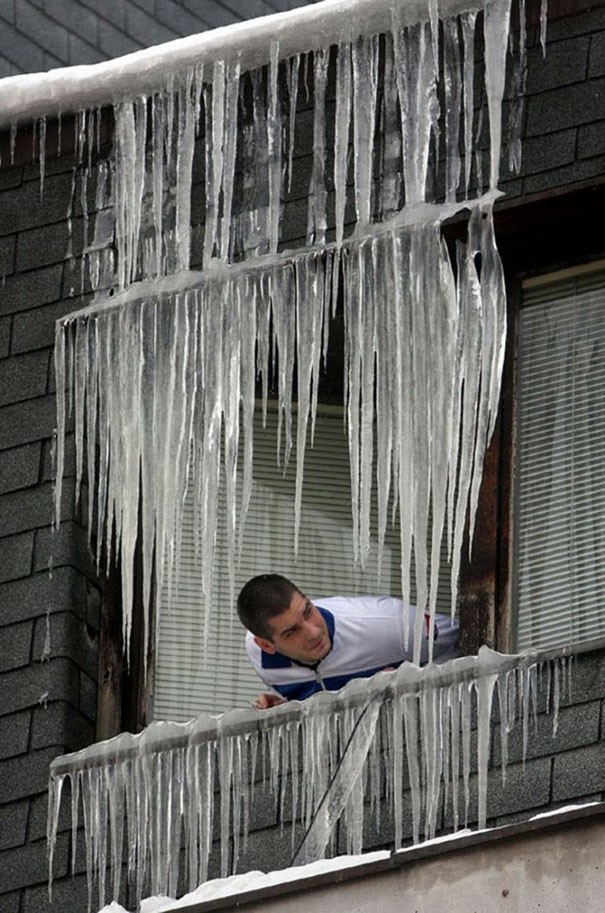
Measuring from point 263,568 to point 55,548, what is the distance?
0.70 metres

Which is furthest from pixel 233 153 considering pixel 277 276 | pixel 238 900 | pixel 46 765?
pixel 238 900

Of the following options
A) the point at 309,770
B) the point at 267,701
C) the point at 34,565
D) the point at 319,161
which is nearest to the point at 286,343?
the point at 319,161

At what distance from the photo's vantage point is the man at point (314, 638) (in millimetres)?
9867

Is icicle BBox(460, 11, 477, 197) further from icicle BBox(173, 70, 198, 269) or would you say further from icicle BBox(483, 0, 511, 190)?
icicle BBox(173, 70, 198, 269)

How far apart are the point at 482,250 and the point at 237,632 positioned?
1.55 meters

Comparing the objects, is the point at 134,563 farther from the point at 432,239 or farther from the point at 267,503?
the point at 432,239

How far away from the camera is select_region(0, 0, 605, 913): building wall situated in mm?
9188

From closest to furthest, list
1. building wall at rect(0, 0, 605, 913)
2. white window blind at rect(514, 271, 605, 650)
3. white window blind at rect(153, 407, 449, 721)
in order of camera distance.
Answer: building wall at rect(0, 0, 605, 913) < white window blind at rect(514, 271, 605, 650) < white window blind at rect(153, 407, 449, 721)

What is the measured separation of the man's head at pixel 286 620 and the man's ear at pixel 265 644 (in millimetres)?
17

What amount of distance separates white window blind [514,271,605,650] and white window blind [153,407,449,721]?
64cm

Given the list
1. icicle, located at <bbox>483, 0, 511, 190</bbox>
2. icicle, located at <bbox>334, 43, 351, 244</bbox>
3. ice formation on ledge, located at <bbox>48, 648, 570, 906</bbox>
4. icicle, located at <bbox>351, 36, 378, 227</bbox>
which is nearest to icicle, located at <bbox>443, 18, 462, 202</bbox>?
icicle, located at <bbox>483, 0, 511, 190</bbox>

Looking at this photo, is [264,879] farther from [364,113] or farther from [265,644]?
[364,113]

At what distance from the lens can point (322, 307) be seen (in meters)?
10.2

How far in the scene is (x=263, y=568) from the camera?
10.4 meters
